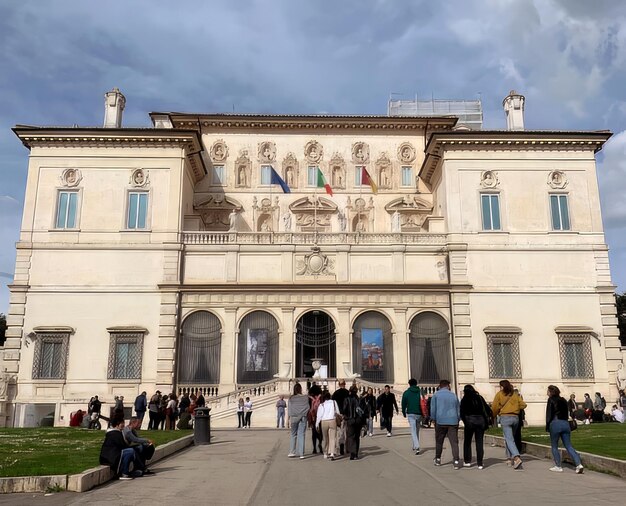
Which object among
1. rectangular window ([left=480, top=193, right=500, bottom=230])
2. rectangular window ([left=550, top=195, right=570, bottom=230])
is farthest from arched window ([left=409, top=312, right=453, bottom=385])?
rectangular window ([left=550, top=195, right=570, bottom=230])

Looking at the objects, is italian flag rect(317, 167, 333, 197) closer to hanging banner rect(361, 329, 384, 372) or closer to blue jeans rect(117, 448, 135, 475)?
hanging banner rect(361, 329, 384, 372)

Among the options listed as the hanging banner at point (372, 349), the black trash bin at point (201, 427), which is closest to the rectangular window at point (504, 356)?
the hanging banner at point (372, 349)

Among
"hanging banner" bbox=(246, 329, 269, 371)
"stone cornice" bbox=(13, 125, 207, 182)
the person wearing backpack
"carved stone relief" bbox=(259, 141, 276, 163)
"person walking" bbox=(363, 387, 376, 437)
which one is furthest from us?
"carved stone relief" bbox=(259, 141, 276, 163)

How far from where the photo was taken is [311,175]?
41.8 m

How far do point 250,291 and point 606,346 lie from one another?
64.0 feet

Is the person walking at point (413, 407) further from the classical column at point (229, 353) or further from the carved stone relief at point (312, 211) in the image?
the carved stone relief at point (312, 211)

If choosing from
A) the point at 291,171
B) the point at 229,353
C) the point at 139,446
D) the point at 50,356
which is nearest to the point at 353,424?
the point at 139,446

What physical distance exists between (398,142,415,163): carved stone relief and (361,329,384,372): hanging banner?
1320cm

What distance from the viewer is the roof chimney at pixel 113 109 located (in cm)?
3944

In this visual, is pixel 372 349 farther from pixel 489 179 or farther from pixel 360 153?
pixel 360 153

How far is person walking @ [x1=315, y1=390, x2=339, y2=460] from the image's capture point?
15180 mm

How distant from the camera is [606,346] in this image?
3341cm

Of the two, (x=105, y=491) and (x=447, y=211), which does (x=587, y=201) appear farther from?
(x=105, y=491)

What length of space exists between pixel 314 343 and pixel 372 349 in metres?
3.21
